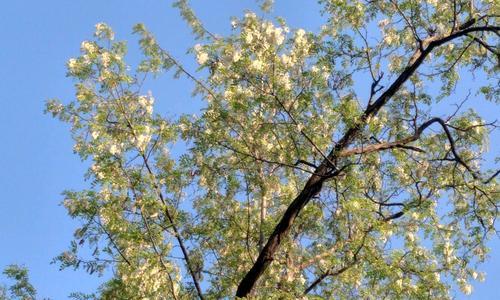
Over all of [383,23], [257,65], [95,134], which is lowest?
[95,134]

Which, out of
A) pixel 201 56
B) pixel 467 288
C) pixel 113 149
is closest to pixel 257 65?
pixel 201 56

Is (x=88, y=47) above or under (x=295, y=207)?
above

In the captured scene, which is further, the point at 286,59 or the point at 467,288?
the point at 467,288

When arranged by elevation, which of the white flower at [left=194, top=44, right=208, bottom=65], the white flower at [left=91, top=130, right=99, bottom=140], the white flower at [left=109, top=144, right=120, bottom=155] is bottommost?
the white flower at [left=109, top=144, right=120, bottom=155]

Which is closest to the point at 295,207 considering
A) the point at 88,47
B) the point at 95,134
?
the point at 95,134

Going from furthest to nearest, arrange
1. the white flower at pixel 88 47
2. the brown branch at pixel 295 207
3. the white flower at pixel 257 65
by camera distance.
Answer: the white flower at pixel 88 47
the white flower at pixel 257 65
the brown branch at pixel 295 207

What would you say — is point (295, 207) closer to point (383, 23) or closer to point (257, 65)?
point (257, 65)

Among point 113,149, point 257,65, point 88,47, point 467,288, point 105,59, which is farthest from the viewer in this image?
point 467,288

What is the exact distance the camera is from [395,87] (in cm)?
1017

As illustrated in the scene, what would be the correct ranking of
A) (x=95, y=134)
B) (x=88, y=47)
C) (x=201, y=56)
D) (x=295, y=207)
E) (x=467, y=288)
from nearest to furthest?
1. (x=295, y=207)
2. (x=95, y=134)
3. (x=88, y=47)
4. (x=201, y=56)
5. (x=467, y=288)

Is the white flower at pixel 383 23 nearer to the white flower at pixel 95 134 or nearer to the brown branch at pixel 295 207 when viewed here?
the brown branch at pixel 295 207

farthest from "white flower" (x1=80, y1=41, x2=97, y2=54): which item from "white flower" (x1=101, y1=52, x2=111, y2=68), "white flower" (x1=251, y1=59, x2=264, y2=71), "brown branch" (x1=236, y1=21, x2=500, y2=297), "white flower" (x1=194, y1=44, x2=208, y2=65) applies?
"brown branch" (x1=236, y1=21, x2=500, y2=297)

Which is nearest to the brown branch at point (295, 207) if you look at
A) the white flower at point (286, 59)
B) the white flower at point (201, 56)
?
the white flower at point (286, 59)

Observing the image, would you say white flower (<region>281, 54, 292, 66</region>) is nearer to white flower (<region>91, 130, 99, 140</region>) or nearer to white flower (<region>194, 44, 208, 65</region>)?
white flower (<region>194, 44, 208, 65</region>)
